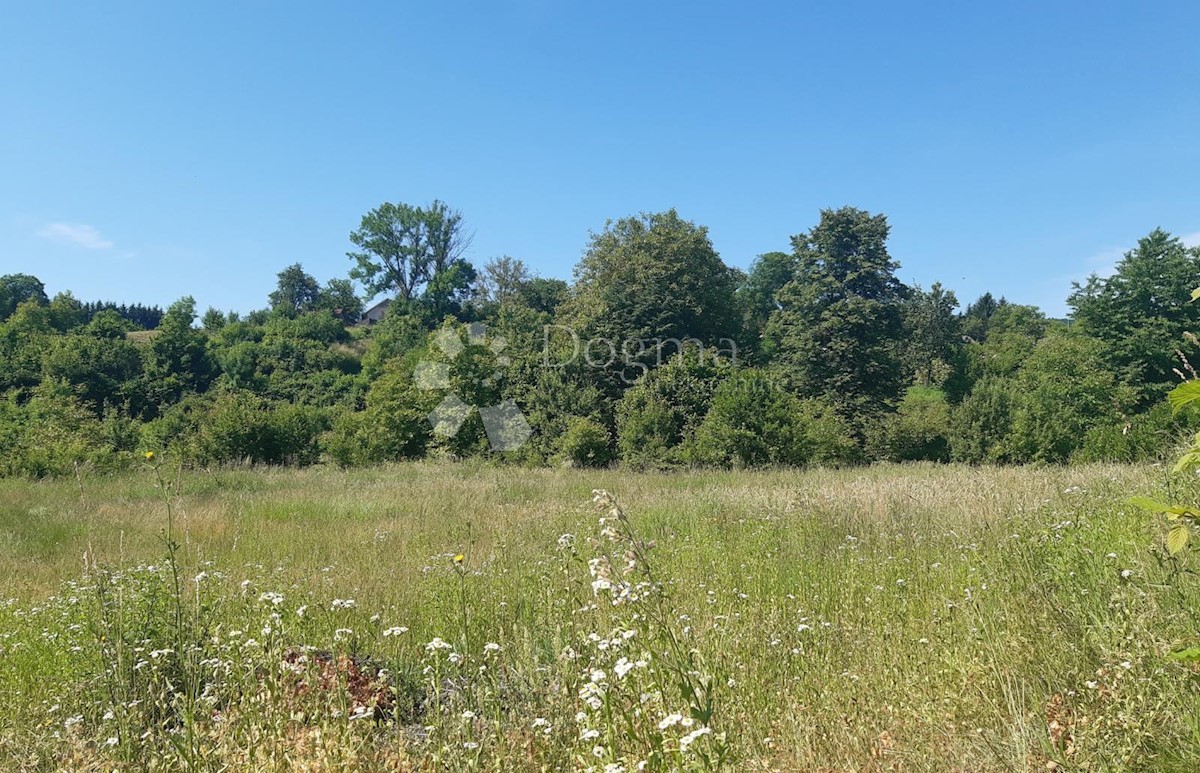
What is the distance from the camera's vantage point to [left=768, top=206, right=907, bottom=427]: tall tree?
30.1 m

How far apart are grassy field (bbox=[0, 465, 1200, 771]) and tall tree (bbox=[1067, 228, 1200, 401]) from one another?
2836 cm

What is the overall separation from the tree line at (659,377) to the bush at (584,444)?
0.28 feet

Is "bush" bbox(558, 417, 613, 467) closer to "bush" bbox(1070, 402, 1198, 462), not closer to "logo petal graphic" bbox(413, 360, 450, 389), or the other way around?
"logo petal graphic" bbox(413, 360, 450, 389)

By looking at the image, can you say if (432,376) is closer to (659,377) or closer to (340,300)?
(659,377)

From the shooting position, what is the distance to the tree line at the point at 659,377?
22438 millimetres

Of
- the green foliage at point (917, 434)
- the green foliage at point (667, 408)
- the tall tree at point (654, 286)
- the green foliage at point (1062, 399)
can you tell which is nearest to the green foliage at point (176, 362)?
the tall tree at point (654, 286)

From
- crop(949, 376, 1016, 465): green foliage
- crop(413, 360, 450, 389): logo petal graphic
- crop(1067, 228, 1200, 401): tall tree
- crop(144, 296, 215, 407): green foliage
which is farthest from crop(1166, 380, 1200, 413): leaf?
crop(144, 296, 215, 407): green foliage

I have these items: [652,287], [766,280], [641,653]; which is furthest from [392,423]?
[766,280]

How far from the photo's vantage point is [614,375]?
29719mm

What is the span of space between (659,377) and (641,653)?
79.8 feet

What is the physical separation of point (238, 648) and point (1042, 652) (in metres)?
3.58

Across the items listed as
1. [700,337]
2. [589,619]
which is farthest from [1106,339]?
[589,619]

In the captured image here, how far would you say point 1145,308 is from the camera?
98.2ft

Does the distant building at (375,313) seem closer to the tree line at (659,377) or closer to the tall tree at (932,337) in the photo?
Answer: the tree line at (659,377)
